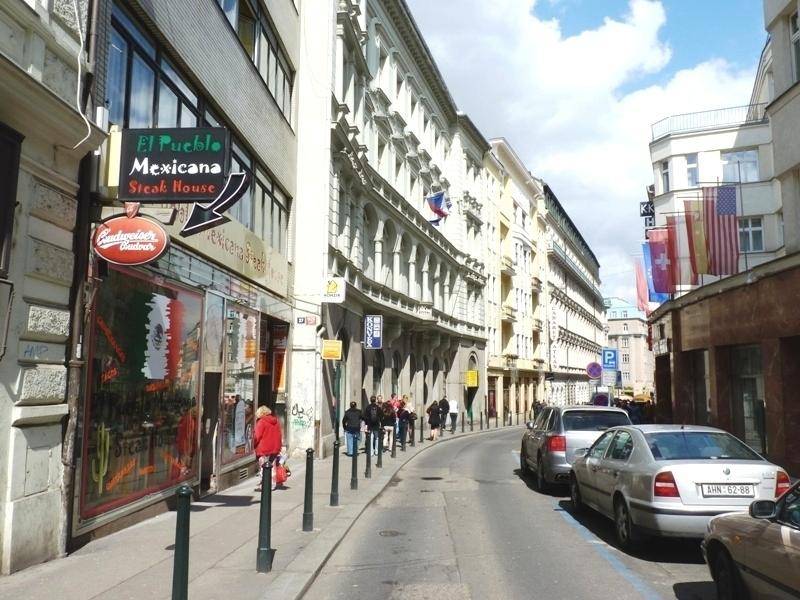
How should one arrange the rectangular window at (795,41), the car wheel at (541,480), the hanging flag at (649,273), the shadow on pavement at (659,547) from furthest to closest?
1. the hanging flag at (649,273)
2. the rectangular window at (795,41)
3. the car wheel at (541,480)
4. the shadow on pavement at (659,547)

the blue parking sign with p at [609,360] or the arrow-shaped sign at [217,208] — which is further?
the blue parking sign with p at [609,360]

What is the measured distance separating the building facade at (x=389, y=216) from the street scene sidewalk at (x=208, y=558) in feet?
29.9

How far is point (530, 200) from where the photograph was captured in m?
63.5

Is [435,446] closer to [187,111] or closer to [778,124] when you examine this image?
[778,124]

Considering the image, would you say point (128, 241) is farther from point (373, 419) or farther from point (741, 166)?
point (741, 166)

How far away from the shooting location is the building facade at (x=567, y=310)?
6781 centimetres

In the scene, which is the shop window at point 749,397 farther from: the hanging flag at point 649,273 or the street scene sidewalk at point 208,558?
the street scene sidewalk at point 208,558

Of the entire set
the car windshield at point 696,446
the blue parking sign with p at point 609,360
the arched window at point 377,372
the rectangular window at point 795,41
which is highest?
the rectangular window at point 795,41

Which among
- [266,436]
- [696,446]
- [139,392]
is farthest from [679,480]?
[266,436]

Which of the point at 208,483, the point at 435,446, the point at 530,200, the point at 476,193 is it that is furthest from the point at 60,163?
the point at 530,200

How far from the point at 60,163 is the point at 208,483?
7.16m

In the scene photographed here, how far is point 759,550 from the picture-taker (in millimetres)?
5105

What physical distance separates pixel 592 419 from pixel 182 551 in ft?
31.7

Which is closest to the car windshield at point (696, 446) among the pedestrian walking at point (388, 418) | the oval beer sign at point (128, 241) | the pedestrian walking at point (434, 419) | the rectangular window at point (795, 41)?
the oval beer sign at point (128, 241)
